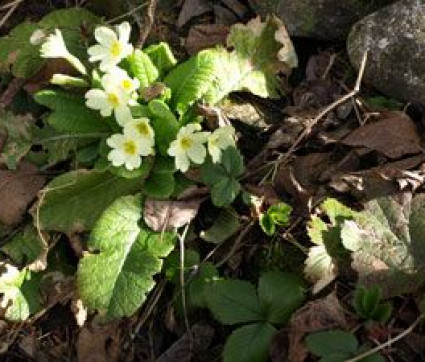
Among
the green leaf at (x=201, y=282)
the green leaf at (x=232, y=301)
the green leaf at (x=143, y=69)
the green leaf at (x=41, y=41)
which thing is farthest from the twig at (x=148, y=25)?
the green leaf at (x=232, y=301)

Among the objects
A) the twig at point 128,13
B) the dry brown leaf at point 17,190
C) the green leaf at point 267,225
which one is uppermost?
the twig at point 128,13

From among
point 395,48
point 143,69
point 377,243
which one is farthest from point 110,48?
point 377,243

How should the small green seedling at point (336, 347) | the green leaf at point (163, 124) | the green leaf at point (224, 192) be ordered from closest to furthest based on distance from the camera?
the small green seedling at point (336, 347)
the green leaf at point (224, 192)
the green leaf at point (163, 124)

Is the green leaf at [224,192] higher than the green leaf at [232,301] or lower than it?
higher

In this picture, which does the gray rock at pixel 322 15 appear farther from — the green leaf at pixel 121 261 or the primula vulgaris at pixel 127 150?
the green leaf at pixel 121 261

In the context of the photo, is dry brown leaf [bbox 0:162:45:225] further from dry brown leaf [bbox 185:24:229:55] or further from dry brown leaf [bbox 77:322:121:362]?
dry brown leaf [bbox 185:24:229:55]

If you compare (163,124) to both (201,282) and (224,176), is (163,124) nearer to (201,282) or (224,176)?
(224,176)

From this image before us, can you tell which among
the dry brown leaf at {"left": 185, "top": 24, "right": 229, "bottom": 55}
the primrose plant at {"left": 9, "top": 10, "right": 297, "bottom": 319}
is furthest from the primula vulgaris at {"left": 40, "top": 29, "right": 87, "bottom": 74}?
the dry brown leaf at {"left": 185, "top": 24, "right": 229, "bottom": 55}
